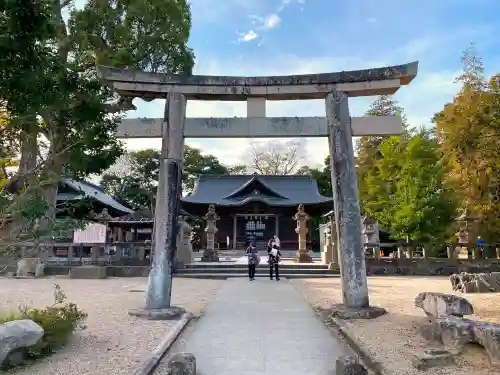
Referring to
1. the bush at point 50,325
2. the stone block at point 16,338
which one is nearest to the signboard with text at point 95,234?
the bush at point 50,325

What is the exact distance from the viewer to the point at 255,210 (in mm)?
31047

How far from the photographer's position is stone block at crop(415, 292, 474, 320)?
19.3ft

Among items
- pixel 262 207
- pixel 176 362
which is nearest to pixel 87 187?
pixel 262 207

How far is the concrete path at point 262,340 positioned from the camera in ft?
16.4

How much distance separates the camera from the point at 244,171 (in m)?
52.5

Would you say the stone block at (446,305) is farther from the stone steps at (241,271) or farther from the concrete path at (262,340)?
the stone steps at (241,271)

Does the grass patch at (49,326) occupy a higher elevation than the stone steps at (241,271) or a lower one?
lower

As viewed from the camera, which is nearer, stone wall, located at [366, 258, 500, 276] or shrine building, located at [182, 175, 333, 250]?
stone wall, located at [366, 258, 500, 276]

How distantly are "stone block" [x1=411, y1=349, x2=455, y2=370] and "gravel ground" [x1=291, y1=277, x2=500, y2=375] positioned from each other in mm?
71

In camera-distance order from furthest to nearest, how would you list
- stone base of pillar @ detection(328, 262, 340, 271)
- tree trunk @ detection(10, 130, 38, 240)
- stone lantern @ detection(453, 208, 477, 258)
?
stone lantern @ detection(453, 208, 477, 258)
stone base of pillar @ detection(328, 262, 340, 271)
tree trunk @ detection(10, 130, 38, 240)

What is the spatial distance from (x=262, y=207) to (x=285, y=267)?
41.0 ft

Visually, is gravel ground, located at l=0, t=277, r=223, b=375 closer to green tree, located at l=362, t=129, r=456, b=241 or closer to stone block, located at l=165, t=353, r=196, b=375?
stone block, located at l=165, t=353, r=196, b=375

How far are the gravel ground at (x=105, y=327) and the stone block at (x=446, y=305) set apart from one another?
4338mm

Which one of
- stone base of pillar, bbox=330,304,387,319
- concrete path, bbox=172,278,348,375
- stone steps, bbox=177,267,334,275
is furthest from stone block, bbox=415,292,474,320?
stone steps, bbox=177,267,334,275
